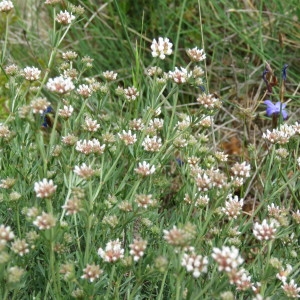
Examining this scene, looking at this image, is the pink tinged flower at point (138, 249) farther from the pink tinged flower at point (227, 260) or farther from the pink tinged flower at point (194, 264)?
the pink tinged flower at point (227, 260)

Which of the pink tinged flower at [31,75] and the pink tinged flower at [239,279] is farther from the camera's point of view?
the pink tinged flower at [31,75]

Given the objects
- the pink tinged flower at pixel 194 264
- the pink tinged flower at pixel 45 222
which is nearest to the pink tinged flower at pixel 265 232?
the pink tinged flower at pixel 194 264

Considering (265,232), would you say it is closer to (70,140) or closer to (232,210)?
(232,210)

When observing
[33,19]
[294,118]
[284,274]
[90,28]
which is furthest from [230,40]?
[284,274]

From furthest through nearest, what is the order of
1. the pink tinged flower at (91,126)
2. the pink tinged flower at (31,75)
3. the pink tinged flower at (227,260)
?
the pink tinged flower at (31,75)
the pink tinged flower at (91,126)
the pink tinged flower at (227,260)

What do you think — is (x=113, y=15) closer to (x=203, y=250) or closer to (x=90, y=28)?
(x=90, y=28)

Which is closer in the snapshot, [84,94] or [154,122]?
[84,94]

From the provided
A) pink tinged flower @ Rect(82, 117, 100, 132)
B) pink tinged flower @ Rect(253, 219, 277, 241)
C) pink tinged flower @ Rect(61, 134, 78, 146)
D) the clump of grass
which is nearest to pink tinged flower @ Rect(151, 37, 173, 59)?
the clump of grass

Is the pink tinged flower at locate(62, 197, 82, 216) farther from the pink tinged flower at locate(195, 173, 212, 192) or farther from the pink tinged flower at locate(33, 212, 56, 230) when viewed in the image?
the pink tinged flower at locate(195, 173, 212, 192)

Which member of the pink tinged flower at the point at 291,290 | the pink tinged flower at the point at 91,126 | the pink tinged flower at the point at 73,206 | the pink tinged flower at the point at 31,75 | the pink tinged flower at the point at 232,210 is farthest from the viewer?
the pink tinged flower at the point at 31,75
